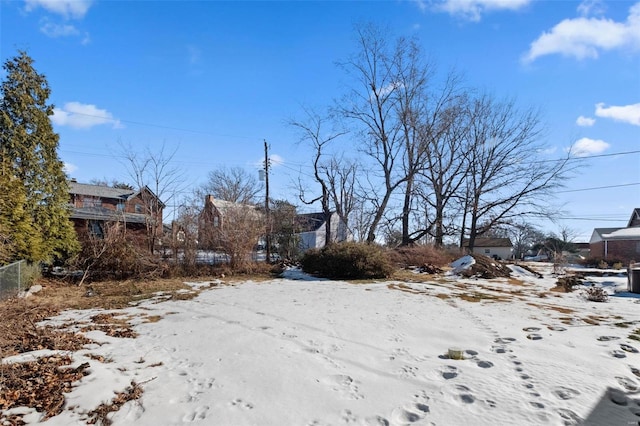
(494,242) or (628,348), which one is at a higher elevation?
(494,242)

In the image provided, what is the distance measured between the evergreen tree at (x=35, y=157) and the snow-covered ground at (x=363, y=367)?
5.26m

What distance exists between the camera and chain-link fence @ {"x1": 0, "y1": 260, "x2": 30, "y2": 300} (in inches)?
280

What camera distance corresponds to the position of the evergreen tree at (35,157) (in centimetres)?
993

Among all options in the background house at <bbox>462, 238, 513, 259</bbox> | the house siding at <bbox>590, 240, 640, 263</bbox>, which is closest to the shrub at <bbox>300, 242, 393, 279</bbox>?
the house siding at <bbox>590, 240, 640, 263</bbox>

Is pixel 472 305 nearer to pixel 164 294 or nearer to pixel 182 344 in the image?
pixel 182 344

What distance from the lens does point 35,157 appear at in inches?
409

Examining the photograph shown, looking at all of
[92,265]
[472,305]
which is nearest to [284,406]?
[472,305]

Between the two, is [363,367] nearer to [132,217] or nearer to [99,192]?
[132,217]

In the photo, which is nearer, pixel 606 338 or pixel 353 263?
pixel 606 338

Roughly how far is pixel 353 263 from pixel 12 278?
31.9 feet

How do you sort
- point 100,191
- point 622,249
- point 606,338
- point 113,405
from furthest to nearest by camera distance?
point 100,191
point 622,249
point 606,338
point 113,405

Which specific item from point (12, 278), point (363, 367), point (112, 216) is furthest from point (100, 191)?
point (363, 367)

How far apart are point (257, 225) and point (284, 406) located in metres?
12.1

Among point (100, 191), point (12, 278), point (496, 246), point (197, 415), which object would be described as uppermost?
point (100, 191)
